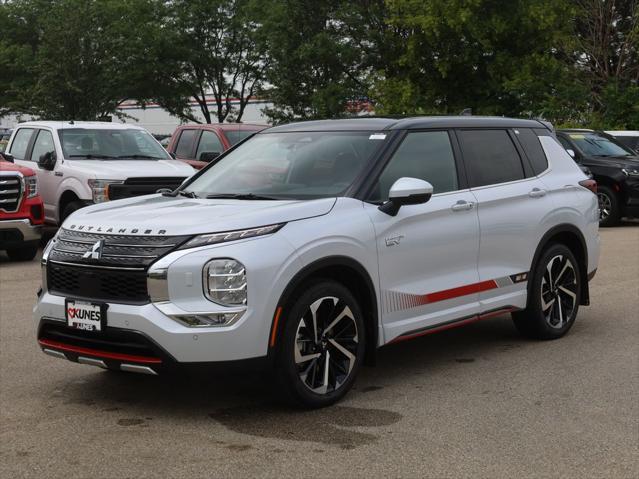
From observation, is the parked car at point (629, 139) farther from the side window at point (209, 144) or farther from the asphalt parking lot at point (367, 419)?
the asphalt parking lot at point (367, 419)

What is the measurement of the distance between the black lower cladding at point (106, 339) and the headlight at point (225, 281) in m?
0.41

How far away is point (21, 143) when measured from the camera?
1605 cm

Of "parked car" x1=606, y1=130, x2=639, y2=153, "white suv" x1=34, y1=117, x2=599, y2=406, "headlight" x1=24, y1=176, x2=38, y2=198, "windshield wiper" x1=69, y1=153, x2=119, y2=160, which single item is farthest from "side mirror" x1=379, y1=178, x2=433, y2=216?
"parked car" x1=606, y1=130, x2=639, y2=153

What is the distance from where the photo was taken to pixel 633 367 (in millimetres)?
6871

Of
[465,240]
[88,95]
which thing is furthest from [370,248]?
[88,95]

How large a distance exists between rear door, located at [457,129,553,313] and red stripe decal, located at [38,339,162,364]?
2.57 meters

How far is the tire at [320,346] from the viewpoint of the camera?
552 cm

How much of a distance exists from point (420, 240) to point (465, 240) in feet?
1.68

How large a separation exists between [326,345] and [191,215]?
107 centimetres

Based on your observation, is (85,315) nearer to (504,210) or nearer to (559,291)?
(504,210)

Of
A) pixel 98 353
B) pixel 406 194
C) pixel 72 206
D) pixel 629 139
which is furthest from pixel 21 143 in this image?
pixel 629 139

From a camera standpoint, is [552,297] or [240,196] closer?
[240,196]

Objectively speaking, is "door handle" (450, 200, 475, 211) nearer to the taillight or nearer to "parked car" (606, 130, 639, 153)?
the taillight

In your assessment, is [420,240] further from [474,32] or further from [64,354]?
[474,32]
